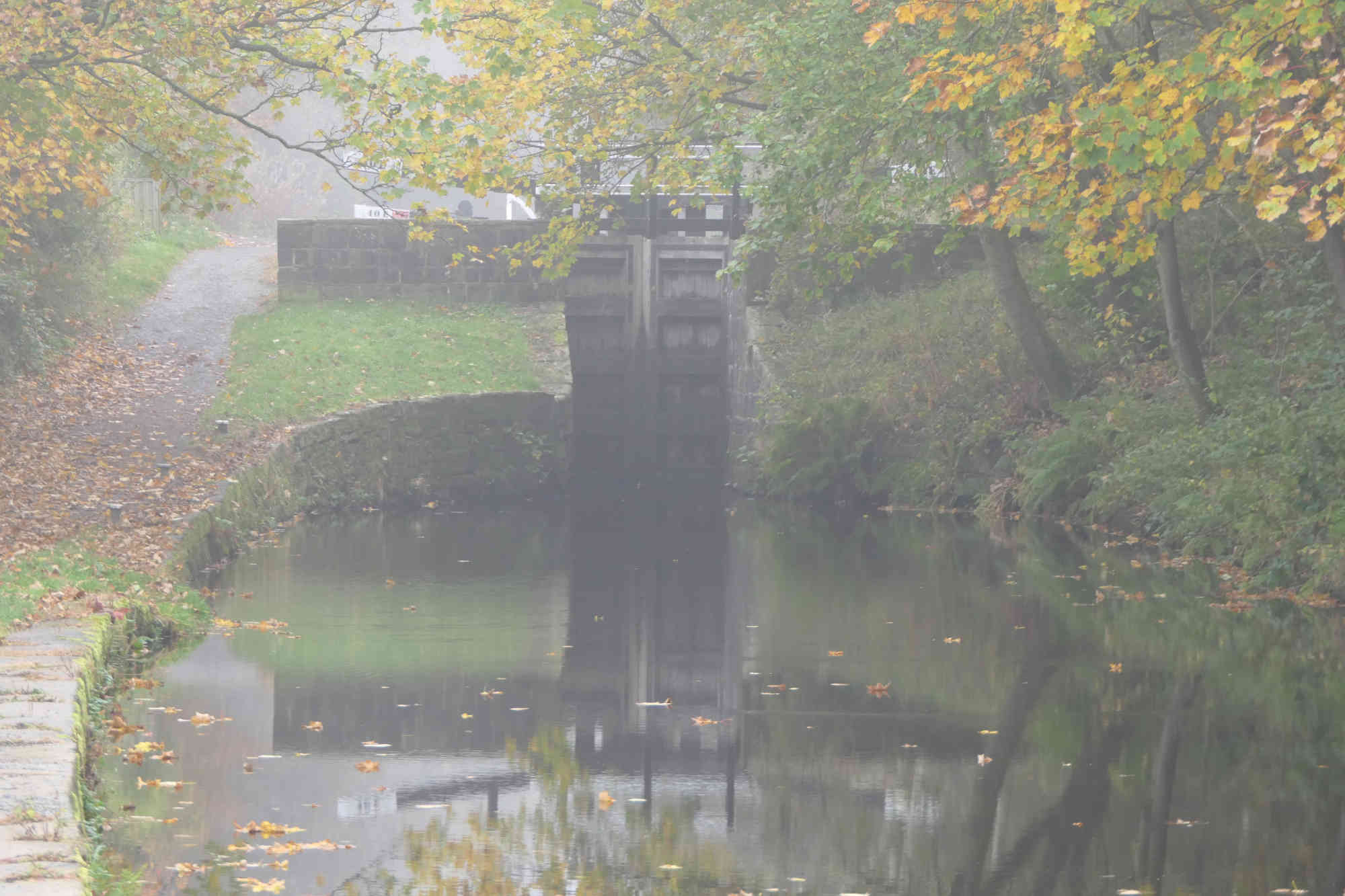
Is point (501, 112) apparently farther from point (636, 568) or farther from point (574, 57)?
point (636, 568)

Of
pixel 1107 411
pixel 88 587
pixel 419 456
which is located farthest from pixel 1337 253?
pixel 419 456

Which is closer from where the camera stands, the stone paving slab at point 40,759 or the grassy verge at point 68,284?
the stone paving slab at point 40,759

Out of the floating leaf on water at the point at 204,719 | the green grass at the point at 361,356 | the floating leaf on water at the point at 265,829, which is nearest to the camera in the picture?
the floating leaf on water at the point at 265,829

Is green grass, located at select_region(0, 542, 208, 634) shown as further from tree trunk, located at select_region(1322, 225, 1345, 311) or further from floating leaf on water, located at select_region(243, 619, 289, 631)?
tree trunk, located at select_region(1322, 225, 1345, 311)

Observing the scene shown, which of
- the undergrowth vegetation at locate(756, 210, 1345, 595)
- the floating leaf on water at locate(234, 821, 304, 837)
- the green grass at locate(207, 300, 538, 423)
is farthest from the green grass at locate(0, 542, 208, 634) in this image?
the green grass at locate(207, 300, 538, 423)

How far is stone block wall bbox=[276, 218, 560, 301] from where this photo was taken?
1038 inches

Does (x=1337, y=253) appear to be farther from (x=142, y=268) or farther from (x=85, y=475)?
(x=142, y=268)

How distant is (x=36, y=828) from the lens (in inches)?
192

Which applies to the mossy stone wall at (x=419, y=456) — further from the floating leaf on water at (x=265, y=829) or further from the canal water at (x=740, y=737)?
the floating leaf on water at (x=265, y=829)

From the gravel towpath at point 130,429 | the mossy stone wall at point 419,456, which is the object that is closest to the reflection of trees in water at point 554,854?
the gravel towpath at point 130,429

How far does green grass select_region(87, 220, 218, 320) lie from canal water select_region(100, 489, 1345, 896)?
44.8ft

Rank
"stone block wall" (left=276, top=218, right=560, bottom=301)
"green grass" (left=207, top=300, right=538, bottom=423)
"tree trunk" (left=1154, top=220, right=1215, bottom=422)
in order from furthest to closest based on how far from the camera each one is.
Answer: "stone block wall" (left=276, top=218, right=560, bottom=301) < "green grass" (left=207, top=300, right=538, bottom=423) < "tree trunk" (left=1154, top=220, right=1215, bottom=422)

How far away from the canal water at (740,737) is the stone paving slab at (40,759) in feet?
1.11

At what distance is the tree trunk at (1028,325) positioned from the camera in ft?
59.4
